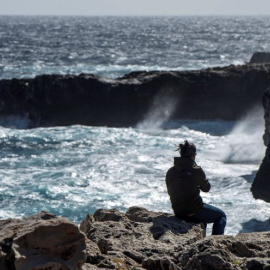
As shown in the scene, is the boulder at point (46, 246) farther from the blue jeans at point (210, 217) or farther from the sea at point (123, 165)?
the sea at point (123, 165)

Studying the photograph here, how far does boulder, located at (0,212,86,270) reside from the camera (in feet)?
18.5

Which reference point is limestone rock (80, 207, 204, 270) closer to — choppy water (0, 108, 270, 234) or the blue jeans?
the blue jeans

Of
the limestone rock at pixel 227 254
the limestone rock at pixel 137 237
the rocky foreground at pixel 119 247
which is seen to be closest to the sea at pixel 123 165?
the limestone rock at pixel 137 237

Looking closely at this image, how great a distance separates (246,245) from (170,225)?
153cm

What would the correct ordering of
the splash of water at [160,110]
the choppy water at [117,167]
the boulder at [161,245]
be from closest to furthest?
the boulder at [161,245], the choppy water at [117,167], the splash of water at [160,110]

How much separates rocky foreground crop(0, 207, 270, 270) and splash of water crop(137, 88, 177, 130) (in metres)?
23.3

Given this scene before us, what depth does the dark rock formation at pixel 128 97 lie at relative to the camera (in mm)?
32028

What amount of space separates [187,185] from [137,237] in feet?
5.03

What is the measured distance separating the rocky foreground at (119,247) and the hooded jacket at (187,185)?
2.42 ft

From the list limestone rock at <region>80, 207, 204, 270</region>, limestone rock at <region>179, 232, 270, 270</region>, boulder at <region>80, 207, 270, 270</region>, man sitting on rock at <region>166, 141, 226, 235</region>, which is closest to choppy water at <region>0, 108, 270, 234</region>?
man sitting on rock at <region>166, 141, 226, 235</region>

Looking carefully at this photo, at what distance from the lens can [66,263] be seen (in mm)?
5703

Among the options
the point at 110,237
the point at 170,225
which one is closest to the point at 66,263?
the point at 110,237

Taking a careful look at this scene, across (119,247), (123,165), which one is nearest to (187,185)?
(119,247)

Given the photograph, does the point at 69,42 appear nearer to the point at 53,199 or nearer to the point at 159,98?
the point at 159,98
